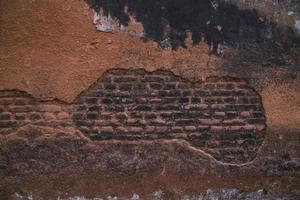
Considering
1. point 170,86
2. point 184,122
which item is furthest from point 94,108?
point 184,122

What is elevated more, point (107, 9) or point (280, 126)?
point (107, 9)

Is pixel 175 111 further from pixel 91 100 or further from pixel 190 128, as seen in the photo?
pixel 91 100

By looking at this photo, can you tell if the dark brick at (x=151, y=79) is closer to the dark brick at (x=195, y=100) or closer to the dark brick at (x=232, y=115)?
the dark brick at (x=195, y=100)

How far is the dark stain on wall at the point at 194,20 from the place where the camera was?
4.88 m

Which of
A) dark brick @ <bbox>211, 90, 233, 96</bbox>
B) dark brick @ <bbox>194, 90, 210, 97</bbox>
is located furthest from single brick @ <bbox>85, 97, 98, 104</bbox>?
dark brick @ <bbox>211, 90, 233, 96</bbox>

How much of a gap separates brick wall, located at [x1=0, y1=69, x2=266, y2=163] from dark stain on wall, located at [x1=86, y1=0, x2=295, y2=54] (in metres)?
0.34

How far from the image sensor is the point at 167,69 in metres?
4.99

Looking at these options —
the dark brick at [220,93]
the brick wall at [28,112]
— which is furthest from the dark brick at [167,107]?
the brick wall at [28,112]

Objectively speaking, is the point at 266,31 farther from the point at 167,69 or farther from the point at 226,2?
the point at 167,69

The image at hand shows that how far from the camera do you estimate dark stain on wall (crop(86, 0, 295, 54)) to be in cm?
488

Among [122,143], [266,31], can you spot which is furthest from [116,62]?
[266,31]

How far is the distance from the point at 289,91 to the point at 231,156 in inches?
30.4

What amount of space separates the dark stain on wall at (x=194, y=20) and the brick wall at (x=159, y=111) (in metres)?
0.34

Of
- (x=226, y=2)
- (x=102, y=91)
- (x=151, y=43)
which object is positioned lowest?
(x=102, y=91)
